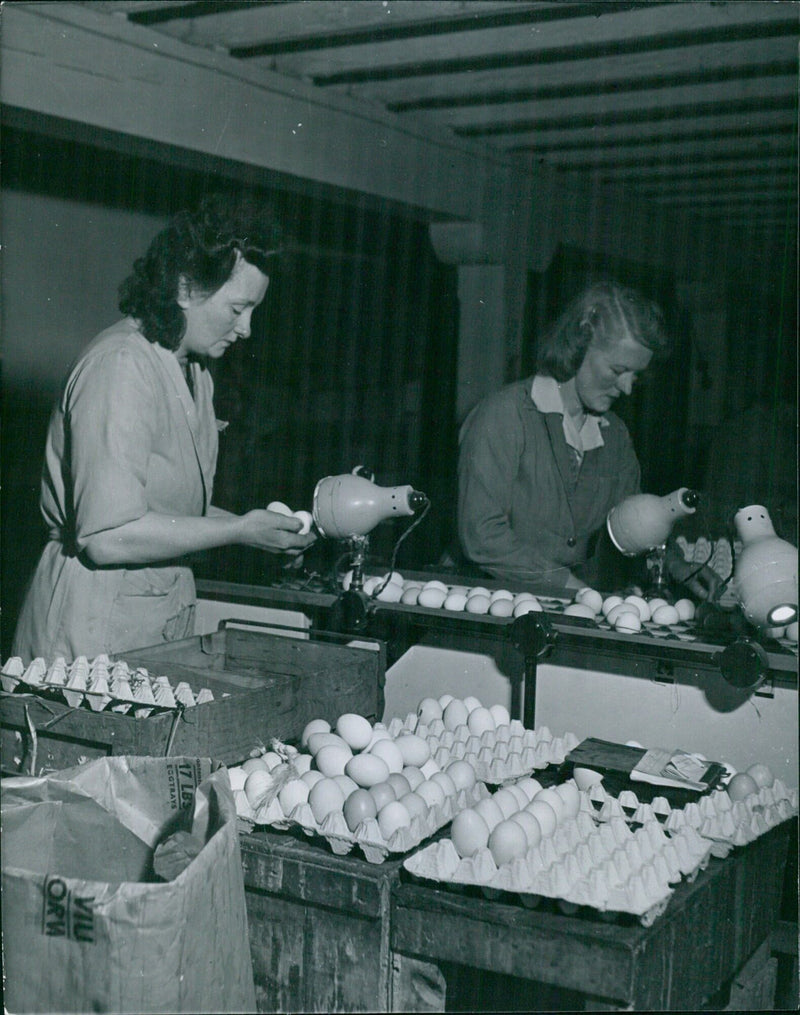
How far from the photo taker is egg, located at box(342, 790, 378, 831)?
1.55 meters

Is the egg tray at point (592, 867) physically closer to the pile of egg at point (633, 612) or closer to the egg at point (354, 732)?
the egg at point (354, 732)

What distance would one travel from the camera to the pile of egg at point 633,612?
2.23 m

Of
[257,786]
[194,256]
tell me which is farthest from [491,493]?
[257,786]

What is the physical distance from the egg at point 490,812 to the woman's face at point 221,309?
4.17 ft

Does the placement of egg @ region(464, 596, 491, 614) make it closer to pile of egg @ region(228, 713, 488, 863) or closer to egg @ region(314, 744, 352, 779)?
pile of egg @ region(228, 713, 488, 863)

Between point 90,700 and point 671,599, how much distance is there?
142 centimetres

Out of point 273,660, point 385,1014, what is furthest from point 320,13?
point 385,1014

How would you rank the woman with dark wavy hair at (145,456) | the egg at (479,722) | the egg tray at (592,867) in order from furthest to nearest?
the woman with dark wavy hair at (145,456) → the egg at (479,722) → the egg tray at (592,867)

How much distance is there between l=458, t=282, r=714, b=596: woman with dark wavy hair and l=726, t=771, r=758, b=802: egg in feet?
3.81

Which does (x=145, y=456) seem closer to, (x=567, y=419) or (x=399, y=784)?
(x=399, y=784)

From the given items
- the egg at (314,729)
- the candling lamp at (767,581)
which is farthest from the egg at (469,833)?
the candling lamp at (767,581)

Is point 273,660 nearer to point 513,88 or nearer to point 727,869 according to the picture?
point 727,869

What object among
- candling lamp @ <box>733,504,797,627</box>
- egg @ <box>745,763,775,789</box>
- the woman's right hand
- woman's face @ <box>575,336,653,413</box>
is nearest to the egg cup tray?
egg @ <box>745,763,775,789</box>

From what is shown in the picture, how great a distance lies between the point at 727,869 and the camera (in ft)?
5.07
